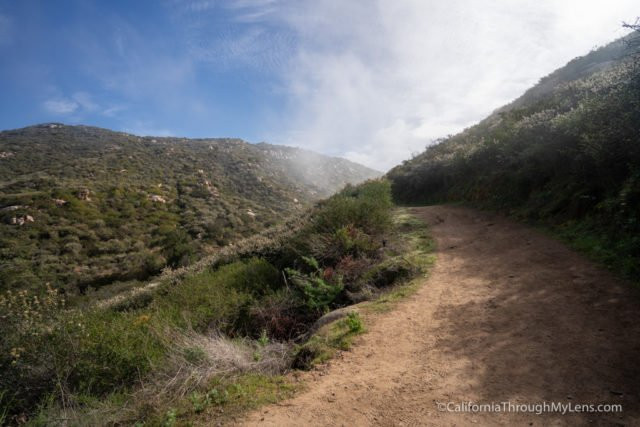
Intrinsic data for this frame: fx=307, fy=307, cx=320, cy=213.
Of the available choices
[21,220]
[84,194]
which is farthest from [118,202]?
[21,220]

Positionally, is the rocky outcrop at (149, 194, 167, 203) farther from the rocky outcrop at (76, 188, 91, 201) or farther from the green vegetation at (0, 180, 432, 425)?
the green vegetation at (0, 180, 432, 425)

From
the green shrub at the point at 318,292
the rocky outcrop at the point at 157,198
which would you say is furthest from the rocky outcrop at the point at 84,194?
the green shrub at the point at 318,292

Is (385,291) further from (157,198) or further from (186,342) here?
(157,198)

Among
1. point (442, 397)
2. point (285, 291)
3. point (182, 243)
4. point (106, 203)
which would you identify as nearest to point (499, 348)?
point (442, 397)

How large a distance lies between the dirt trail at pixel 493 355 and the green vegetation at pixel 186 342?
49cm

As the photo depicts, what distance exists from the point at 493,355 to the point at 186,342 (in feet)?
12.3

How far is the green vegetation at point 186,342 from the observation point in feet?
10.5

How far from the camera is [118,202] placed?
2997cm

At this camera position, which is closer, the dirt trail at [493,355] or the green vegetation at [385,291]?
the dirt trail at [493,355]

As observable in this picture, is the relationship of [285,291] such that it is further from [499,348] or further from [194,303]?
[499,348]

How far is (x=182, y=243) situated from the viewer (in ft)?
77.4

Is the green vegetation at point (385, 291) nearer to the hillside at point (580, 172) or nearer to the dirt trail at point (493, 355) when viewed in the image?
the dirt trail at point (493, 355)

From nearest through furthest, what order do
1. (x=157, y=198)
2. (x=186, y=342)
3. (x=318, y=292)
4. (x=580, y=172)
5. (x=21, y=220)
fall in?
(x=186, y=342)
(x=318, y=292)
(x=580, y=172)
(x=21, y=220)
(x=157, y=198)

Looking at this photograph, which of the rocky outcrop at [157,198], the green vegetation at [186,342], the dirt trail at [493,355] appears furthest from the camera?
the rocky outcrop at [157,198]
